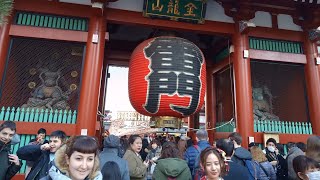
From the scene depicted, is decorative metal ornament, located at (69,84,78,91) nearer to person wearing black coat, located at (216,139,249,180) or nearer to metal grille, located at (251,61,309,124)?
metal grille, located at (251,61,309,124)

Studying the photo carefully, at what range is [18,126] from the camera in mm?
5797

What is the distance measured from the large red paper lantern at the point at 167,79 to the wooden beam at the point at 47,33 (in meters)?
1.82

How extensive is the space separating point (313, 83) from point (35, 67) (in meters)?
8.42

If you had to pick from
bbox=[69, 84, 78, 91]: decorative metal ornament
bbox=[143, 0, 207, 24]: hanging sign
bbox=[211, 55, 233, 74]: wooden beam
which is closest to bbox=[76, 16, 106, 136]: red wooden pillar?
bbox=[143, 0, 207, 24]: hanging sign

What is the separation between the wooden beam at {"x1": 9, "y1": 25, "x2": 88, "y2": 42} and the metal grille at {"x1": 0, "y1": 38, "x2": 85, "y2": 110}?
27 cm

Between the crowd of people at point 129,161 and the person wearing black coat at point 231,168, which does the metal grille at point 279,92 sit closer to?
the crowd of people at point 129,161

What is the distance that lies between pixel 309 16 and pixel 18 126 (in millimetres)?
8783

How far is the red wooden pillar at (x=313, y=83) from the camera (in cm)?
717

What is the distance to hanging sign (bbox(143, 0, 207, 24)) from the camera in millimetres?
6996

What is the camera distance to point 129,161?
3.36m

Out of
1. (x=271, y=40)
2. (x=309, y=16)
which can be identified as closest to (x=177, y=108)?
(x=271, y=40)

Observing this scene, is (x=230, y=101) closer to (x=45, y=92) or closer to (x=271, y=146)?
(x=271, y=146)

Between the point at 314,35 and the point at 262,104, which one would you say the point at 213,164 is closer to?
the point at 262,104

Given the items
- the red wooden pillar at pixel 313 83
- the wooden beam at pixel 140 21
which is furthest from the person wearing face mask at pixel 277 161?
the wooden beam at pixel 140 21
